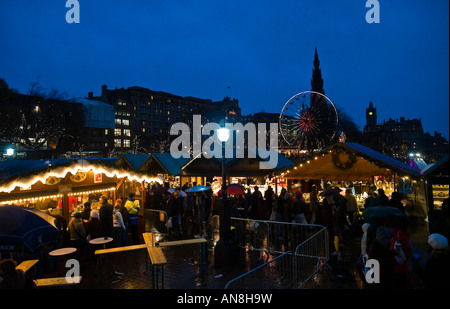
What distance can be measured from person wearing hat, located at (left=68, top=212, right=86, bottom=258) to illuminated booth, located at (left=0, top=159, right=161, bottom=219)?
1.98 metres

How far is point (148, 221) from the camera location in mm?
14656

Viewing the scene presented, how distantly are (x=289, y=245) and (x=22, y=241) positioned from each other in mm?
7925

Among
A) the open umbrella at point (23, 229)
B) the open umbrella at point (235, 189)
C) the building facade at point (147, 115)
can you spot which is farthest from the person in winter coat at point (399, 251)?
the building facade at point (147, 115)

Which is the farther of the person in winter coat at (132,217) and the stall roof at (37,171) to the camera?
the person in winter coat at (132,217)

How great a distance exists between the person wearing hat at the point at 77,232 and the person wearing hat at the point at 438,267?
898 cm

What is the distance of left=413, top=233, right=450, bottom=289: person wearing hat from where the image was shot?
4.27 meters

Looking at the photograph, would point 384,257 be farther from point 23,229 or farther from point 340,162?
point 340,162

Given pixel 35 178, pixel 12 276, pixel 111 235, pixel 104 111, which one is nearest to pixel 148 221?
pixel 111 235

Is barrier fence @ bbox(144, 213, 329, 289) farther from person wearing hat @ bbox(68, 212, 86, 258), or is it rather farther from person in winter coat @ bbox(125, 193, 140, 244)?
person wearing hat @ bbox(68, 212, 86, 258)

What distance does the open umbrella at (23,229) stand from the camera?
6.14 meters

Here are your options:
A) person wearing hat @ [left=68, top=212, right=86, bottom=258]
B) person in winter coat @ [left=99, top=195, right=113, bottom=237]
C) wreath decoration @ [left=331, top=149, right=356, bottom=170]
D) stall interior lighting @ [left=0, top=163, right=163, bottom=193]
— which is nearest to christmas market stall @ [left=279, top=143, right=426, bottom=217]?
wreath decoration @ [left=331, top=149, right=356, bottom=170]

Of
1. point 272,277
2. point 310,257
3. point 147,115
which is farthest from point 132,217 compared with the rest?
point 147,115

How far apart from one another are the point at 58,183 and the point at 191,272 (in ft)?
22.3

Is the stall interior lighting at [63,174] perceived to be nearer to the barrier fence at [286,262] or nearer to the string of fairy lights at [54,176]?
the string of fairy lights at [54,176]
